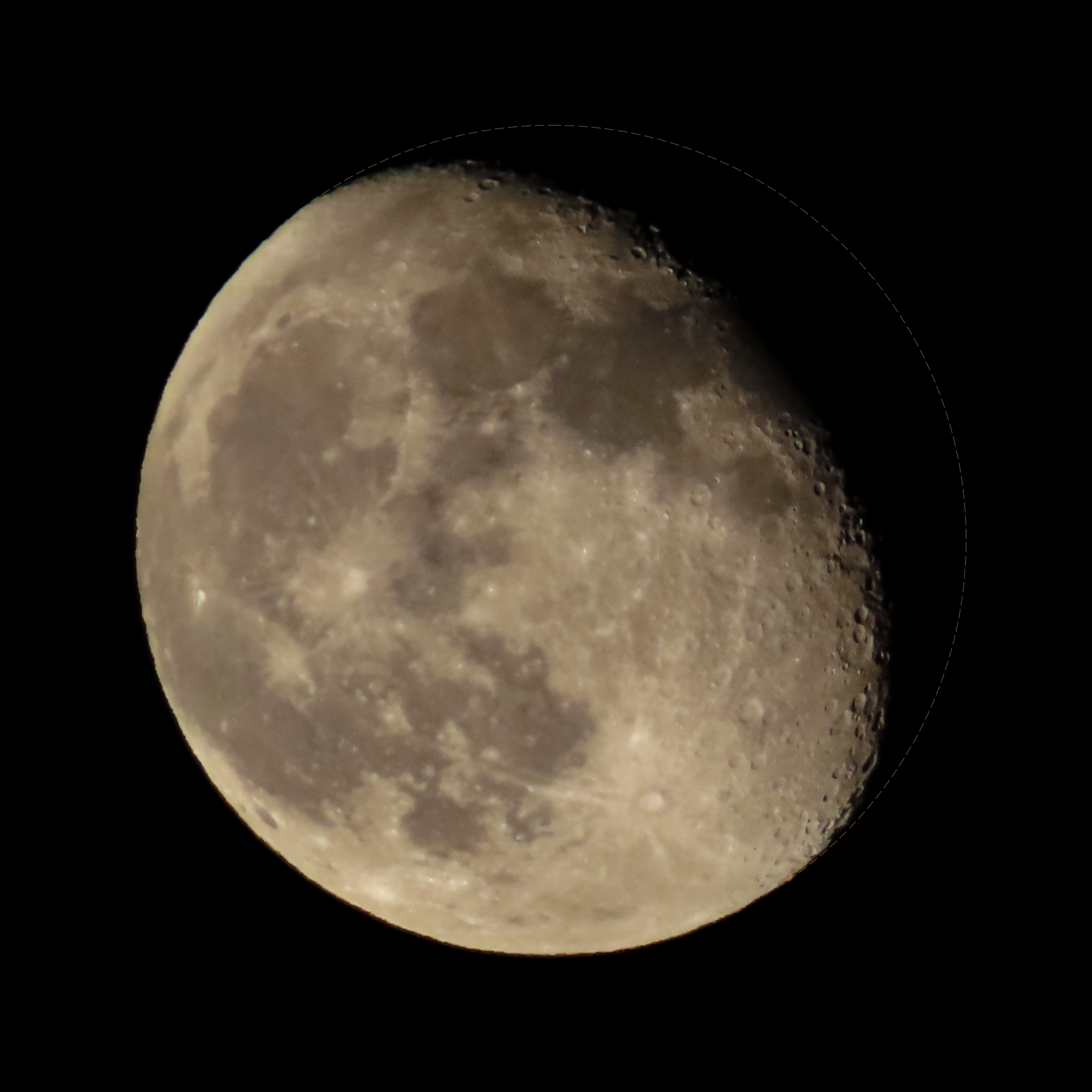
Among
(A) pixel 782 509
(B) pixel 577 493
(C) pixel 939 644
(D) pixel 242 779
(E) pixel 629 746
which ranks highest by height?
(C) pixel 939 644

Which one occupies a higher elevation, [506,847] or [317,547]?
[317,547]

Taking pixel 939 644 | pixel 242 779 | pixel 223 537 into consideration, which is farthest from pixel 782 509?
pixel 242 779

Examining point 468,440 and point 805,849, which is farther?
point 805,849

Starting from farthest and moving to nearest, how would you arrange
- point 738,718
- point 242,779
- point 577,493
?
1. point 242,779
2. point 738,718
3. point 577,493

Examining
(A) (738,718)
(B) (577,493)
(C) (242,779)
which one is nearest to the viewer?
(B) (577,493)

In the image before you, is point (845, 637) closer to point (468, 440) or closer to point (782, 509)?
point (782, 509)

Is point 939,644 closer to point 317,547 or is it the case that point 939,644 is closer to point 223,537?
point 317,547
